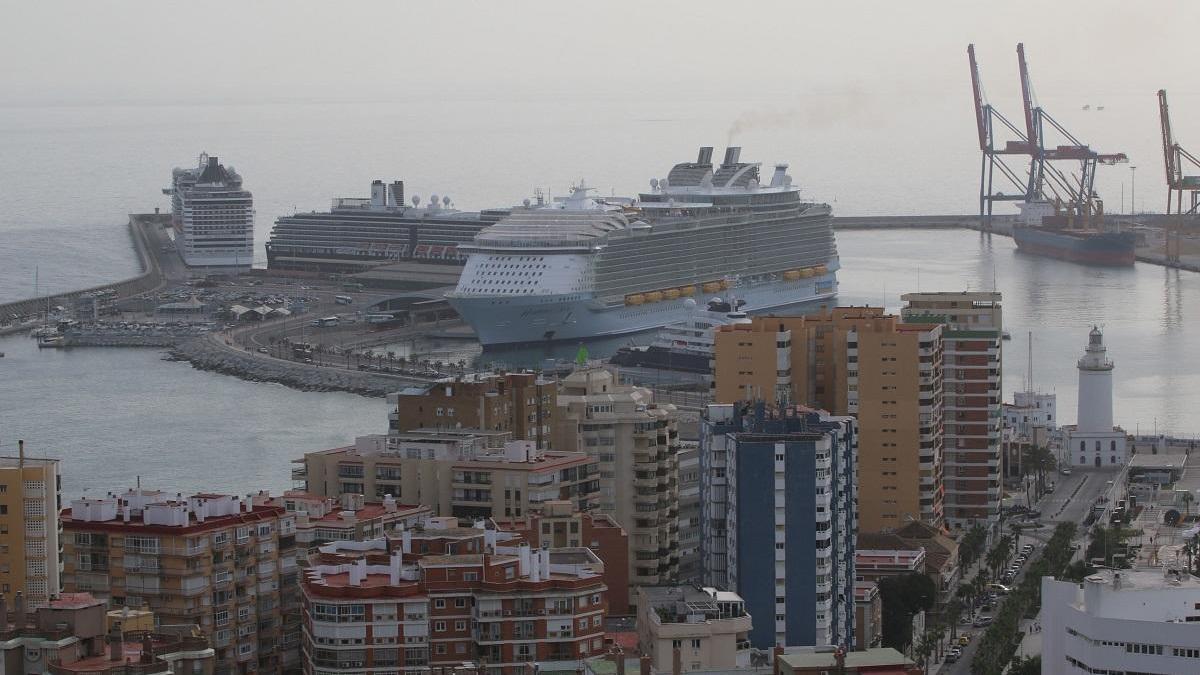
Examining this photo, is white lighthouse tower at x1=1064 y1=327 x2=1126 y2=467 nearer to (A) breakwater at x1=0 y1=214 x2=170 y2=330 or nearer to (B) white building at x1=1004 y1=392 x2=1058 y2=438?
(B) white building at x1=1004 y1=392 x2=1058 y2=438

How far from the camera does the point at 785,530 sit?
13453mm

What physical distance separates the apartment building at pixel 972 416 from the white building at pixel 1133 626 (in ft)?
26.2

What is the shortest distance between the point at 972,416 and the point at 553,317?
1349cm

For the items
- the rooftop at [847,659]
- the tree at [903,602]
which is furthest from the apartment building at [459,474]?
the rooftop at [847,659]

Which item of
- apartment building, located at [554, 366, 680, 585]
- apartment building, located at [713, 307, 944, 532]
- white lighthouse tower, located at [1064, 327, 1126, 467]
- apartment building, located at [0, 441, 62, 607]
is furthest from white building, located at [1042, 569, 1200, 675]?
white lighthouse tower, located at [1064, 327, 1126, 467]

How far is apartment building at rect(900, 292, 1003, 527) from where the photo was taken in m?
18.8

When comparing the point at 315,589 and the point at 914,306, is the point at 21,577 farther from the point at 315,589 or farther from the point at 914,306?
the point at 914,306

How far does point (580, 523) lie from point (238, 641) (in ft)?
6.11

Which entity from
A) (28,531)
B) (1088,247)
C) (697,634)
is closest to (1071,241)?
(1088,247)

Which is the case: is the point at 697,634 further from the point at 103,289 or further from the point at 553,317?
the point at 103,289

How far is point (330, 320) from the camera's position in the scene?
33656 mm

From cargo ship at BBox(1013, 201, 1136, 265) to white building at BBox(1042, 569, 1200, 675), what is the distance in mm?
34346

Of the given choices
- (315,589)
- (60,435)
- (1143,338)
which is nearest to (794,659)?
(315,589)

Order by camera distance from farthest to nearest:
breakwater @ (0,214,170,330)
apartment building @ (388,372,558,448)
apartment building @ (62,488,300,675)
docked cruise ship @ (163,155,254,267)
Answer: docked cruise ship @ (163,155,254,267), breakwater @ (0,214,170,330), apartment building @ (388,372,558,448), apartment building @ (62,488,300,675)
